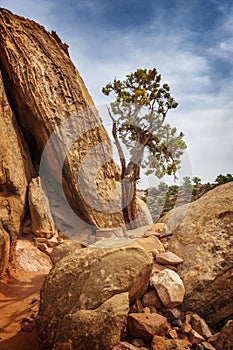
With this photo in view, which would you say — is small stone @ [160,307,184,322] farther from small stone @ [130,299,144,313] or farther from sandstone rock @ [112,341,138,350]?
sandstone rock @ [112,341,138,350]

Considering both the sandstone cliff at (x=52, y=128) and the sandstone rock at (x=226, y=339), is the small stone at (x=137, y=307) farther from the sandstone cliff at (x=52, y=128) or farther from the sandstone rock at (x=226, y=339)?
the sandstone cliff at (x=52, y=128)

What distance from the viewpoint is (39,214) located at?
34.7 ft

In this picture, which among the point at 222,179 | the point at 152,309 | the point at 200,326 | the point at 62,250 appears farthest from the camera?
the point at 222,179

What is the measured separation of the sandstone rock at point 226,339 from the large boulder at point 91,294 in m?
1.64

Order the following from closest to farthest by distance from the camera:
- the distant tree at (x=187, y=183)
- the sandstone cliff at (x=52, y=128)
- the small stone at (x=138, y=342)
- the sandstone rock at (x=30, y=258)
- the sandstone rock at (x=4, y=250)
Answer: the small stone at (x=138, y=342)
the sandstone rock at (x=4, y=250)
the sandstone rock at (x=30, y=258)
the sandstone cliff at (x=52, y=128)
the distant tree at (x=187, y=183)

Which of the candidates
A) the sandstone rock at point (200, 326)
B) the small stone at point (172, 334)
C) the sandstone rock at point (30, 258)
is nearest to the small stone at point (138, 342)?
the small stone at point (172, 334)

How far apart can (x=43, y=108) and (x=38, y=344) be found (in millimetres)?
9339

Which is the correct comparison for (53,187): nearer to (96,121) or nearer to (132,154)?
(96,121)

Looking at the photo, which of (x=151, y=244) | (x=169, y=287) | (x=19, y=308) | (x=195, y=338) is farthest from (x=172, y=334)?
(x=19, y=308)

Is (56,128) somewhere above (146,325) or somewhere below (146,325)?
above

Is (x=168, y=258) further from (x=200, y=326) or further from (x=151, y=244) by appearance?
(x=200, y=326)

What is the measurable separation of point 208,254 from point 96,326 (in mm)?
3096

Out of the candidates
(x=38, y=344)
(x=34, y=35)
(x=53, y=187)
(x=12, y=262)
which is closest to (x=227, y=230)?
(x=38, y=344)

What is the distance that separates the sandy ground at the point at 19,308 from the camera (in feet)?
17.7
